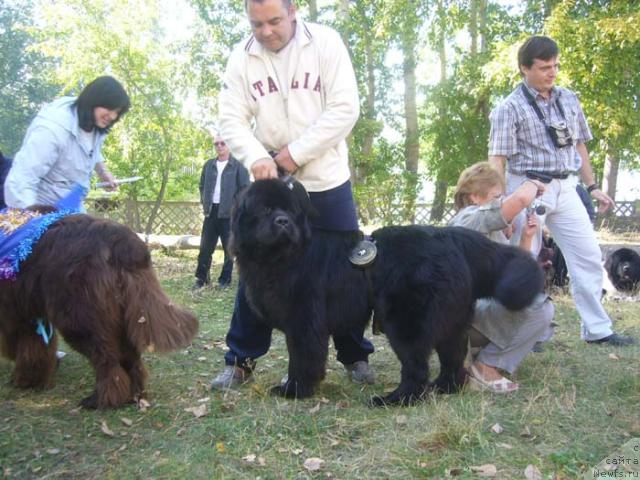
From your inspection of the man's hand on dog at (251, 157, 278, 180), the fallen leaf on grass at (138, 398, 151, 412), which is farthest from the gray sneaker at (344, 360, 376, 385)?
the man's hand on dog at (251, 157, 278, 180)

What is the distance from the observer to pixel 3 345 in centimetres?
381

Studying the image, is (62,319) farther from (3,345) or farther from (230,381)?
(230,381)

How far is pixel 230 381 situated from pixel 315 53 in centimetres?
212

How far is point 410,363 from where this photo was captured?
3.36 m

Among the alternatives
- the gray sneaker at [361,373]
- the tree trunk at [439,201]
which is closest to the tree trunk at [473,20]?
the tree trunk at [439,201]

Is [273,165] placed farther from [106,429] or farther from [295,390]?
[106,429]

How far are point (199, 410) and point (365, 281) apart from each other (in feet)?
3.98

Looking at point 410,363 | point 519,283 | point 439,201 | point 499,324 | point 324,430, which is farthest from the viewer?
point 439,201

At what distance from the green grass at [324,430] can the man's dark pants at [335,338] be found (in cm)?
22

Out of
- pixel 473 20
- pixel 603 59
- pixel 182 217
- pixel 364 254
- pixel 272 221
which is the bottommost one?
pixel 182 217

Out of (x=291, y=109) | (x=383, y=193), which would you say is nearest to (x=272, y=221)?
(x=291, y=109)

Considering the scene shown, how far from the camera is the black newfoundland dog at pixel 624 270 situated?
303 inches

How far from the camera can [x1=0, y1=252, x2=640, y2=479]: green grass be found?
268 cm

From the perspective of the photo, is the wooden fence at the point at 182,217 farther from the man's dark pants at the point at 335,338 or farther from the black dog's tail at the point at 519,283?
the black dog's tail at the point at 519,283
